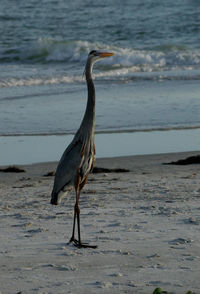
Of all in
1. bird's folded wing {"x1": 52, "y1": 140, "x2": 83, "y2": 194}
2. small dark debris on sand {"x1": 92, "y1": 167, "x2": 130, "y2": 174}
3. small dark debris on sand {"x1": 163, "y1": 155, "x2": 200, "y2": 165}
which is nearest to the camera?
bird's folded wing {"x1": 52, "y1": 140, "x2": 83, "y2": 194}

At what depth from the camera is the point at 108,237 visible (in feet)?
19.1

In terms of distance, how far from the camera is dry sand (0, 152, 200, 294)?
185 inches

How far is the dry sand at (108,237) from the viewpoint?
15.4 feet

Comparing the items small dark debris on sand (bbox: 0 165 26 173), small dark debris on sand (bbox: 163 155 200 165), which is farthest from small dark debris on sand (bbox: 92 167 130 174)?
small dark debris on sand (bbox: 0 165 26 173)

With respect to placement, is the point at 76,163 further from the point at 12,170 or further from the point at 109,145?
the point at 109,145

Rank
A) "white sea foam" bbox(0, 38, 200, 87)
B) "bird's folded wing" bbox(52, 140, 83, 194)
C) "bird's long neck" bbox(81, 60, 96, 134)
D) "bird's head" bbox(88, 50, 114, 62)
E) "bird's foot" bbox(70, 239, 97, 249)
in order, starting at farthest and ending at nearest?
"white sea foam" bbox(0, 38, 200, 87)
"bird's head" bbox(88, 50, 114, 62)
"bird's long neck" bbox(81, 60, 96, 134)
"bird's folded wing" bbox(52, 140, 83, 194)
"bird's foot" bbox(70, 239, 97, 249)

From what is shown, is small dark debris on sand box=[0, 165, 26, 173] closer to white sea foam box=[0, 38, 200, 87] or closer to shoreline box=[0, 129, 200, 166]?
shoreline box=[0, 129, 200, 166]

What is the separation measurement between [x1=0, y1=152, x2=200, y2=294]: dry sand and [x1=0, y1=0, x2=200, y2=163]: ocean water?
4.65 m

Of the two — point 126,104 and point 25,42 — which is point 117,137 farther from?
point 25,42

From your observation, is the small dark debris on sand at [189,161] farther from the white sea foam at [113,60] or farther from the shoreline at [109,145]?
the white sea foam at [113,60]

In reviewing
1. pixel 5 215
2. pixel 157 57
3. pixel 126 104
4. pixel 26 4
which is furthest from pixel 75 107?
pixel 26 4

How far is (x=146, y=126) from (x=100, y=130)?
931 mm

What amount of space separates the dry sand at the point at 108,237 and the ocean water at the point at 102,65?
4.65 m

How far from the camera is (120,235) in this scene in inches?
229
